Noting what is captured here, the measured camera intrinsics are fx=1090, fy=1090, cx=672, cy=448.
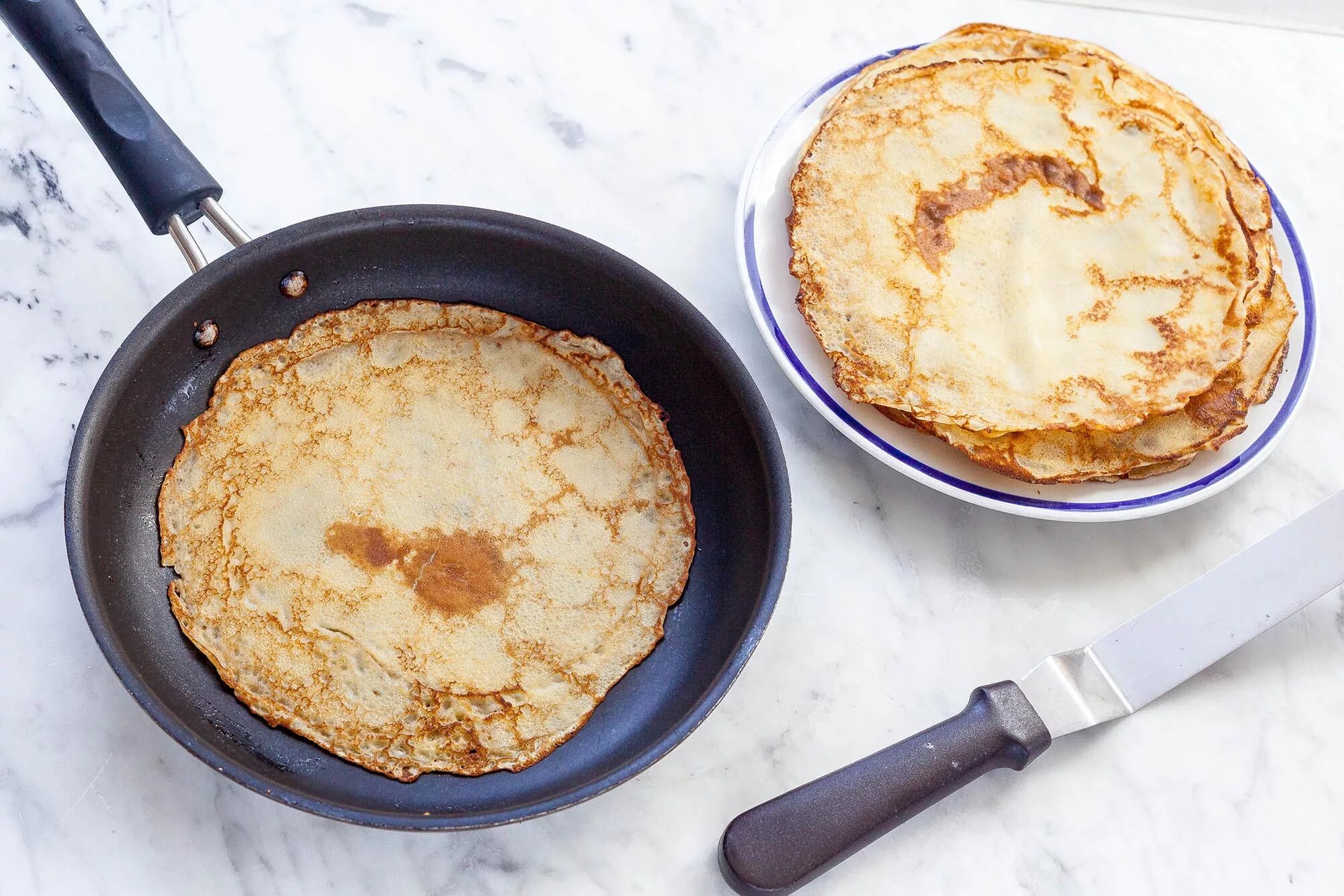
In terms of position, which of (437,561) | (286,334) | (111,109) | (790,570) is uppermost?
(111,109)

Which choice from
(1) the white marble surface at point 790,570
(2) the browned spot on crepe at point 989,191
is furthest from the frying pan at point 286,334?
(2) the browned spot on crepe at point 989,191

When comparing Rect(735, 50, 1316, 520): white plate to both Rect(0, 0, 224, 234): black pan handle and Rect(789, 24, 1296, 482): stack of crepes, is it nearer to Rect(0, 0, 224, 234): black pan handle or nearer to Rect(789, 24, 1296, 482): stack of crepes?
Rect(789, 24, 1296, 482): stack of crepes

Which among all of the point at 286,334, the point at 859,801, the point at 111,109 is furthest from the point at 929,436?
the point at 111,109

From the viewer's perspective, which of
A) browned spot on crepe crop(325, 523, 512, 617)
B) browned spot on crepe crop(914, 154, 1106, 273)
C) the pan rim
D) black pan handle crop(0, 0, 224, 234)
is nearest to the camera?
the pan rim

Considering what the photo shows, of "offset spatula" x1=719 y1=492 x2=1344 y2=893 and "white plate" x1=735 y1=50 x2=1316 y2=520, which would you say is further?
"white plate" x1=735 y1=50 x2=1316 y2=520

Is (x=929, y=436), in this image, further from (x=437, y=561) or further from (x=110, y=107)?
(x=110, y=107)

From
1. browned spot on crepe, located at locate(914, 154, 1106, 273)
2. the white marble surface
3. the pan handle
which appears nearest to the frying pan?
the pan handle
